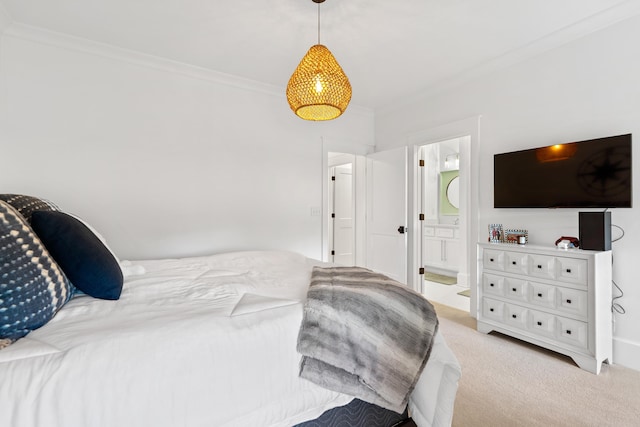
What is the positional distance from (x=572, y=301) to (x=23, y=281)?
3172mm

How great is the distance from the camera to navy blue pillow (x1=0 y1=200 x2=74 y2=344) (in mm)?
868

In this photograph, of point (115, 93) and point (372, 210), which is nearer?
point (115, 93)

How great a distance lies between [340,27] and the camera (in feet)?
7.72

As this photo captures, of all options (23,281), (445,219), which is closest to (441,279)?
(445,219)

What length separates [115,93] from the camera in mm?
2725

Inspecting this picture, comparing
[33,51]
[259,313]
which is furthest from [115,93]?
[259,313]

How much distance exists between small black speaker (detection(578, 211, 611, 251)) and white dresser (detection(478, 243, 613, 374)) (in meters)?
0.08

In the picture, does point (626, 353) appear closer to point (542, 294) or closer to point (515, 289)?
point (542, 294)

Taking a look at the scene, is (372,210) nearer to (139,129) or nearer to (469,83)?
(469,83)

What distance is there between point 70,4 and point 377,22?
7.48 feet

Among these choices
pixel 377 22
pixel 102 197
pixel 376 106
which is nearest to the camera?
pixel 377 22

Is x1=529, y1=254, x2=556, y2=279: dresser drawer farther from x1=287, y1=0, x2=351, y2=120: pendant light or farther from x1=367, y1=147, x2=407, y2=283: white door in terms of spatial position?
x1=287, y1=0, x2=351, y2=120: pendant light

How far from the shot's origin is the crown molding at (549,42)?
7.09 ft

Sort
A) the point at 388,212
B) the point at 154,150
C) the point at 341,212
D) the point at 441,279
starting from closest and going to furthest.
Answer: the point at 154,150 → the point at 388,212 → the point at 441,279 → the point at 341,212
